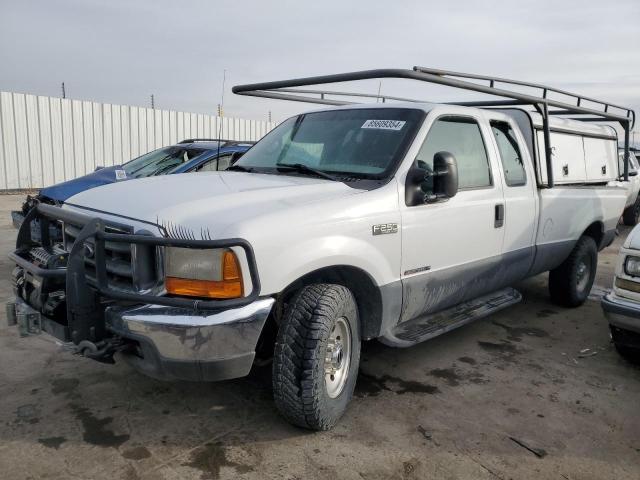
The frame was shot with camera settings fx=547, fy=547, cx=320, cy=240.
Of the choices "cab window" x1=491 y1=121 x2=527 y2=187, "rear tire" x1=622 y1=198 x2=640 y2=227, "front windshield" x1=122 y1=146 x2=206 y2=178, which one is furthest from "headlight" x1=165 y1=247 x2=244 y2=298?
"rear tire" x1=622 y1=198 x2=640 y2=227

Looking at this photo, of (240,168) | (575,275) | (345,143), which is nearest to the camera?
(345,143)

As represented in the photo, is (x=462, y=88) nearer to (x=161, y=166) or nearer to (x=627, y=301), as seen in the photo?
(x=627, y=301)

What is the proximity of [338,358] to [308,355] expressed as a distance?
44 cm

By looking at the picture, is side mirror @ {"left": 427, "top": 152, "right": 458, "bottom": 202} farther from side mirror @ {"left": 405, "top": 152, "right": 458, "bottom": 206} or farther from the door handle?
the door handle

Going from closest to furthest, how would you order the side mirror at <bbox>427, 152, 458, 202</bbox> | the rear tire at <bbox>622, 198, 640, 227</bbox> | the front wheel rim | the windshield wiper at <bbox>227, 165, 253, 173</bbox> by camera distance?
the front wheel rim, the side mirror at <bbox>427, 152, 458, 202</bbox>, the windshield wiper at <bbox>227, 165, 253, 173</bbox>, the rear tire at <bbox>622, 198, 640, 227</bbox>

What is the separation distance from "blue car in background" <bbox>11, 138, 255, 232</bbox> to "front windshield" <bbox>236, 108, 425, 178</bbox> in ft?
8.60

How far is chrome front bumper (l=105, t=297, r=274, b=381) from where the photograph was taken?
2527 mm

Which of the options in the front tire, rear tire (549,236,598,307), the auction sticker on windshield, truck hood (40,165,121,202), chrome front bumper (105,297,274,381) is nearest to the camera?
chrome front bumper (105,297,274,381)

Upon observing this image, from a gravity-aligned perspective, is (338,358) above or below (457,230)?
below

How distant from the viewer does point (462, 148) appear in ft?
13.4

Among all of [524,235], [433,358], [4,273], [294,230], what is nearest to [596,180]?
[524,235]

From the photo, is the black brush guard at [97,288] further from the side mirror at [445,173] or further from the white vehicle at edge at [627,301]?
the white vehicle at edge at [627,301]

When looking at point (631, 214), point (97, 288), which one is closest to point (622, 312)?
point (97, 288)

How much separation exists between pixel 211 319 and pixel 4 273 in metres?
4.99
